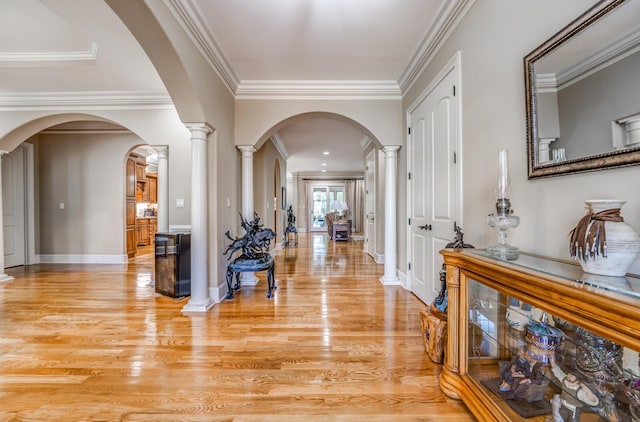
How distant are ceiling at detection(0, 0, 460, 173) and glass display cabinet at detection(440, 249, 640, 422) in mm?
2246

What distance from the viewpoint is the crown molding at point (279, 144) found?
6.36 metres

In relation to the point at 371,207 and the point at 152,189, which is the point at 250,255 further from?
the point at 152,189

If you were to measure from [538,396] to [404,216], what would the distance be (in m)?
2.80

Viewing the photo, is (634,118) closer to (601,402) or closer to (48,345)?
(601,402)

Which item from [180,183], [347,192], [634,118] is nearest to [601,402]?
[634,118]

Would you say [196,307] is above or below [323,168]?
below

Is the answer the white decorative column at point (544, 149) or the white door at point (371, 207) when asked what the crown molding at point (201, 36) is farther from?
the white door at point (371, 207)

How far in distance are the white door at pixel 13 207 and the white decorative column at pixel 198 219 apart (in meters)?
4.65

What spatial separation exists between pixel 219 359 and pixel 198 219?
58.8 inches

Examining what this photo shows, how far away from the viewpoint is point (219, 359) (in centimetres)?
199

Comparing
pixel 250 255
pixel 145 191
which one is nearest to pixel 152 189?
pixel 145 191

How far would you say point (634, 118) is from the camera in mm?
1013

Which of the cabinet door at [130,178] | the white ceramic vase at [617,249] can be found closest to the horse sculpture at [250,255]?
the white ceramic vase at [617,249]

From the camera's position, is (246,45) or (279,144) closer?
(246,45)
